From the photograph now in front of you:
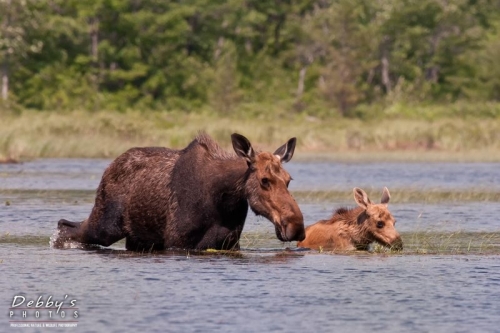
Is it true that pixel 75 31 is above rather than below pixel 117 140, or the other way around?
above

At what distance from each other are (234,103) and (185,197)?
162 ft

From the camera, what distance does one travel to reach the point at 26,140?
3591 cm

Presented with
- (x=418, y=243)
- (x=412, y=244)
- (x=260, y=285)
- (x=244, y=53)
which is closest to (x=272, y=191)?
(x=260, y=285)

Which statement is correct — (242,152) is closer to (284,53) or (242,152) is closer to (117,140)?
(117,140)

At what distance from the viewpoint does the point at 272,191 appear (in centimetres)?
1223

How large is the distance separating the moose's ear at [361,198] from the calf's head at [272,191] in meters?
2.18

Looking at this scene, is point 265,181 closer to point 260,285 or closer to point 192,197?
point 192,197

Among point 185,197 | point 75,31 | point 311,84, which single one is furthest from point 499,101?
point 185,197

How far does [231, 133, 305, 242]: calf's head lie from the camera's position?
468 inches

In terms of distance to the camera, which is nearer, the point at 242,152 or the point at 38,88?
the point at 242,152

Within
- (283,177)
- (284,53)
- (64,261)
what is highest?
(284,53)

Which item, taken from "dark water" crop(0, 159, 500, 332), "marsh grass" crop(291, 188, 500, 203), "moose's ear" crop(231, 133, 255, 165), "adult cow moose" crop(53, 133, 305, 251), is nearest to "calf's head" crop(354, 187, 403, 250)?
"dark water" crop(0, 159, 500, 332)

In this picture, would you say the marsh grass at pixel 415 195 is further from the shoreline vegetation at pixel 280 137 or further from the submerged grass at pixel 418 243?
the shoreline vegetation at pixel 280 137

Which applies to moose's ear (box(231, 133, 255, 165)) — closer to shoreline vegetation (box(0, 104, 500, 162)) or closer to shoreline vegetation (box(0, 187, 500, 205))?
shoreline vegetation (box(0, 187, 500, 205))
